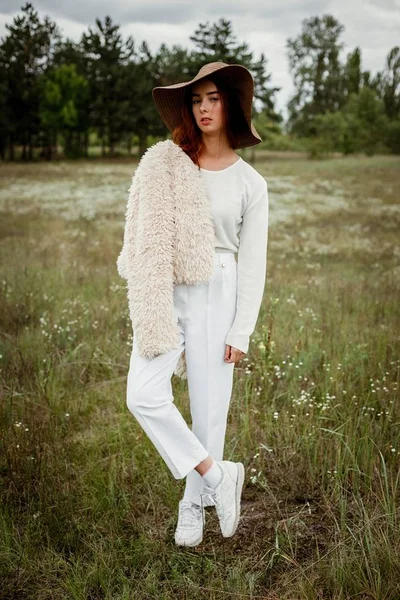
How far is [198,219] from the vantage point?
2557mm

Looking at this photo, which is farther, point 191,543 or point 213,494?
point 213,494

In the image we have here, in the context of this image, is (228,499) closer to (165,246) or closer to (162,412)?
(162,412)

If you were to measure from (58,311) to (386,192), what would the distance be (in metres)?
15.9

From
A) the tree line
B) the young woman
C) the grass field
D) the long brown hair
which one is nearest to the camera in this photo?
the grass field

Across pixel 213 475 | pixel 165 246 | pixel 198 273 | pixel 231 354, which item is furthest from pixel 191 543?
pixel 165 246

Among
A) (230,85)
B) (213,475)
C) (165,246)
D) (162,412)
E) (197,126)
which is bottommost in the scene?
(213,475)

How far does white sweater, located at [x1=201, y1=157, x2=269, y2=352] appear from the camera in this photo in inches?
103

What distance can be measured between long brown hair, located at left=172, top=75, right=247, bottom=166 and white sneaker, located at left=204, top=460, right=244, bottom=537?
5.36 ft

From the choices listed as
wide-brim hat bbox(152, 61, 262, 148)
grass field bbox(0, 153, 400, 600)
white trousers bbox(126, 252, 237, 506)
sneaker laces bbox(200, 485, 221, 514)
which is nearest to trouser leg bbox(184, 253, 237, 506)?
white trousers bbox(126, 252, 237, 506)

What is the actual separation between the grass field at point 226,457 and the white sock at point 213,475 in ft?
1.15

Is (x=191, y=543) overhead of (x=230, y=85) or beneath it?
beneath

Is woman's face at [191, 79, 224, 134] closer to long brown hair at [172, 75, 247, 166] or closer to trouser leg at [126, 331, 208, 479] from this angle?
long brown hair at [172, 75, 247, 166]

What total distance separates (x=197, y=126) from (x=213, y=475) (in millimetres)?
1862

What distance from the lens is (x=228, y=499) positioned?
106 inches
